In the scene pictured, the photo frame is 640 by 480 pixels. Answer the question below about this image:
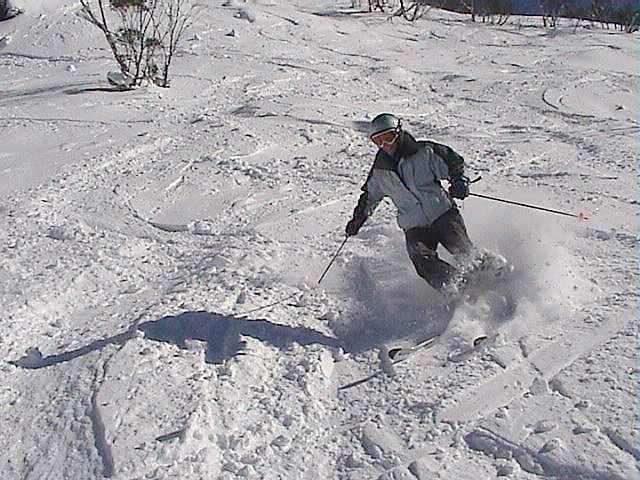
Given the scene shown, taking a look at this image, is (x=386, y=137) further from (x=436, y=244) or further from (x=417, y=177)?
(x=436, y=244)

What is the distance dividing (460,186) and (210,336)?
1621mm

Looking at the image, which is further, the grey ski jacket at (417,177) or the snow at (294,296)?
the grey ski jacket at (417,177)

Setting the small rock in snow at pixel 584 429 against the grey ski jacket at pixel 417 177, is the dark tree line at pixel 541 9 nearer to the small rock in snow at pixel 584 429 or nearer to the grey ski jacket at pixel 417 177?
the grey ski jacket at pixel 417 177

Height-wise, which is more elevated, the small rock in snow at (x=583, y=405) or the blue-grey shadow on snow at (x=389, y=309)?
the small rock in snow at (x=583, y=405)

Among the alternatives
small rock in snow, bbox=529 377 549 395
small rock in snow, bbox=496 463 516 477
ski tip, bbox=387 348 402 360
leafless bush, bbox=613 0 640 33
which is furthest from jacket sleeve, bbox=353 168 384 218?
leafless bush, bbox=613 0 640 33

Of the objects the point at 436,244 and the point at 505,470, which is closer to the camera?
the point at 505,470

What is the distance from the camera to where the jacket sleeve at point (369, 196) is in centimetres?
448

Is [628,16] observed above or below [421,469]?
above

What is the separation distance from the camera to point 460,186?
4.23 m

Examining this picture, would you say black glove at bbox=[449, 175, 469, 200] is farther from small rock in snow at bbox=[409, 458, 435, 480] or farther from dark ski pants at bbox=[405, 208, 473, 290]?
small rock in snow at bbox=[409, 458, 435, 480]

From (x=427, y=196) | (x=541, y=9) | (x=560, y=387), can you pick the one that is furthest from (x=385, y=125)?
(x=541, y=9)

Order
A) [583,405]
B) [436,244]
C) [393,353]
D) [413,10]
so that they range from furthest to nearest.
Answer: [413,10] < [436,244] < [393,353] < [583,405]

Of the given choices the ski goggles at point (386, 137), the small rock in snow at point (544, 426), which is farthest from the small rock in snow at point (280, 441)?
the ski goggles at point (386, 137)

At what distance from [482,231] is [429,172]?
115cm
